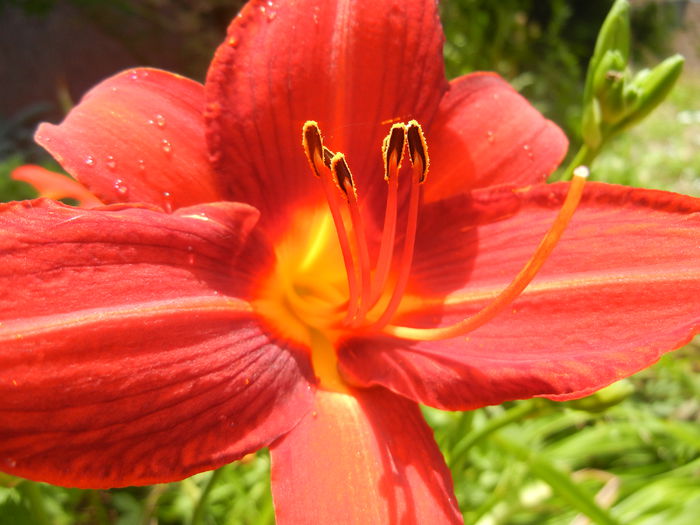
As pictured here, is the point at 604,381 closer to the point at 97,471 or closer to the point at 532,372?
the point at 532,372

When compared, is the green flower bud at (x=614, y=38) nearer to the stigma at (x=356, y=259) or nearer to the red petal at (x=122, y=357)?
the stigma at (x=356, y=259)

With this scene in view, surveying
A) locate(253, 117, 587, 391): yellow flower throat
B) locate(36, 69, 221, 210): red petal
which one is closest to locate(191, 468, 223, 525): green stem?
locate(253, 117, 587, 391): yellow flower throat

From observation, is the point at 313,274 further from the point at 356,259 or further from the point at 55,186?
the point at 55,186

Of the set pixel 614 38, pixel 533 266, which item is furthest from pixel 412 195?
pixel 614 38

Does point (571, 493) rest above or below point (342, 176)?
below

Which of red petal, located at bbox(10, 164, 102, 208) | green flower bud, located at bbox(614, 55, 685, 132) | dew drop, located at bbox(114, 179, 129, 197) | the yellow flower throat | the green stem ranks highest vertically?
red petal, located at bbox(10, 164, 102, 208)

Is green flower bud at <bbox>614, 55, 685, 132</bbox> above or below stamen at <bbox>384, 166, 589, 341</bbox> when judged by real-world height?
above

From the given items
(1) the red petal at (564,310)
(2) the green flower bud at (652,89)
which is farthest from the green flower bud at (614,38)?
(1) the red petal at (564,310)

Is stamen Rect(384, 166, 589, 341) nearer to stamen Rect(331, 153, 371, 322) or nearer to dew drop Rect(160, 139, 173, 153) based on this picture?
stamen Rect(331, 153, 371, 322)
